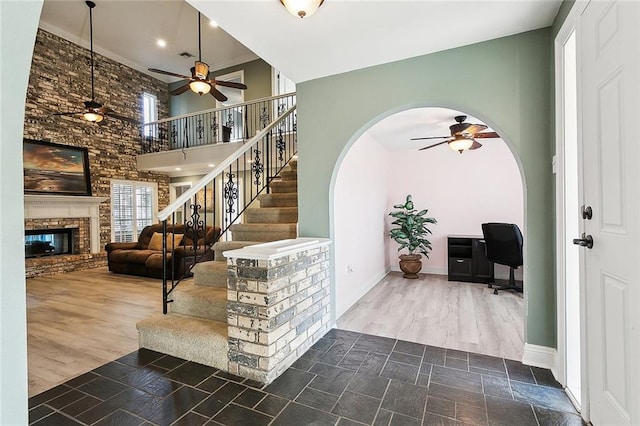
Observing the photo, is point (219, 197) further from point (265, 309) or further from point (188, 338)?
point (265, 309)

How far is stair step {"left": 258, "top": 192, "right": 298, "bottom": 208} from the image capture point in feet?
13.5

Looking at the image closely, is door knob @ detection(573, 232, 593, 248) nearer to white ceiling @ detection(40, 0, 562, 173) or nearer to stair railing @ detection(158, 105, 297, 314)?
white ceiling @ detection(40, 0, 562, 173)

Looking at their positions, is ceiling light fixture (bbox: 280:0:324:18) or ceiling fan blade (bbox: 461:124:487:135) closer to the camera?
ceiling light fixture (bbox: 280:0:324:18)

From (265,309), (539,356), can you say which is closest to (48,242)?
(265,309)

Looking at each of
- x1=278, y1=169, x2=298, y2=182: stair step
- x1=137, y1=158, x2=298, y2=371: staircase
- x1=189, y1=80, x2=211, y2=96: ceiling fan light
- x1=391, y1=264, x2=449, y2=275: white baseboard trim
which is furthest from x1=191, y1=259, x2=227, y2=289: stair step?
x1=391, y1=264, x2=449, y2=275: white baseboard trim

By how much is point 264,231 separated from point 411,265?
303 cm

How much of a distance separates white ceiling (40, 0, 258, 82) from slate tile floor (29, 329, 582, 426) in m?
6.50

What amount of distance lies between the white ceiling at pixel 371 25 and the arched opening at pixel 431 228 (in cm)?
68

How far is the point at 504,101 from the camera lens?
2.32 meters

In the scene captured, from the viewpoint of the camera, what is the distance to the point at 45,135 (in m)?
6.30

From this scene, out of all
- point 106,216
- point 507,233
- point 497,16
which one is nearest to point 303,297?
point 497,16

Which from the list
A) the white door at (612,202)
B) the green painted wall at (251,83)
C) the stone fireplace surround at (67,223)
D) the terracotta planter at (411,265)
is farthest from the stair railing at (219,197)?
the white door at (612,202)

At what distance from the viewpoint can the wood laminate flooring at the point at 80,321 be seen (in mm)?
2389

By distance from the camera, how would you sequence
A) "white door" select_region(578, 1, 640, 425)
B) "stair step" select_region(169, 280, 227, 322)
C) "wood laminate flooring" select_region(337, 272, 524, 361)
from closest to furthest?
"white door" select_region(578, 1, 640, 425) → "stair step" select_region(169, 280, 227, 322) → "wood laminate flooring" select_region(337, 272, 524, 361)
